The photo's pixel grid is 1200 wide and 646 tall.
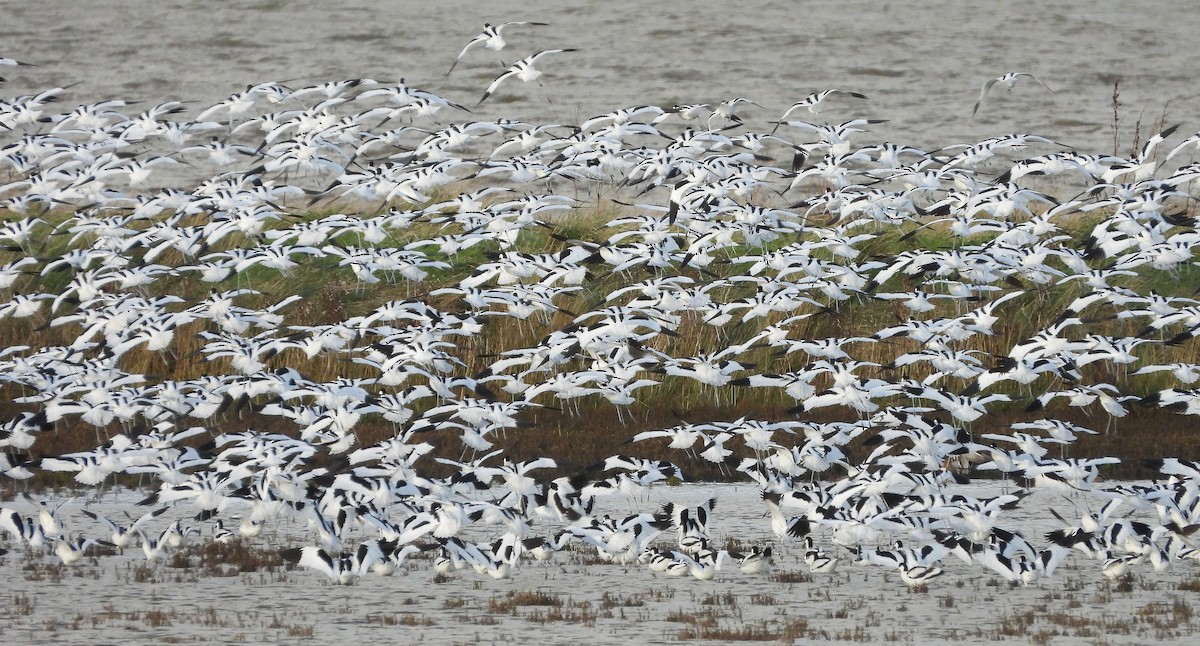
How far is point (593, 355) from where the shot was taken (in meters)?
15.0

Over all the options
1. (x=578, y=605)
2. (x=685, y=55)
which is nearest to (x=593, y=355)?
(x=578, y=605)

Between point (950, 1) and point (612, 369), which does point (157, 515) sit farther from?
point (950, 1)

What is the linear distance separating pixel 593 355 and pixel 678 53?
19.5m

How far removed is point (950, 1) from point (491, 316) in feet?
69.8

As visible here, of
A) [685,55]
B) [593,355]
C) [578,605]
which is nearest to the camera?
[578,605]

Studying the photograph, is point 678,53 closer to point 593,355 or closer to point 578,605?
point 593,355

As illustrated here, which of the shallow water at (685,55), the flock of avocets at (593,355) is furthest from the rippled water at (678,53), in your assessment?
the flock of avocets at (593,355)

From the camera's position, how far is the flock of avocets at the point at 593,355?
10.9 metres

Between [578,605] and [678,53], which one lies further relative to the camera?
[678,53]

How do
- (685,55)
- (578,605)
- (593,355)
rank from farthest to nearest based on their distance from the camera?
1. (685,55)
2. (593,355)
3. (578,605)

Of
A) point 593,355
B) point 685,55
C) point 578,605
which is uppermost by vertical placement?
point 685,55

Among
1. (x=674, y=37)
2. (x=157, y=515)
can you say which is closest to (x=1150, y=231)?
(x=157, y=515)

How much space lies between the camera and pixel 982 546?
33.6ft

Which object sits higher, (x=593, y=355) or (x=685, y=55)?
(x=685, y=55)
